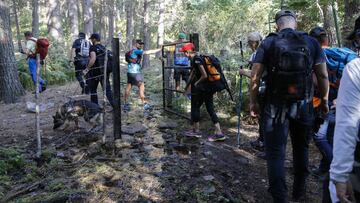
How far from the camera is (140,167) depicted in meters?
5.28

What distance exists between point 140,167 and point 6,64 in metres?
6.93

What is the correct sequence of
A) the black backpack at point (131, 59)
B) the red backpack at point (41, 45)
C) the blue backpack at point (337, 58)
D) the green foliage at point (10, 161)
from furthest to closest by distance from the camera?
the red backpack at point (41, 45), the black backpack at point (131, 59), the green foliage at point (10, 161), the blue backpack at point (337, 58)

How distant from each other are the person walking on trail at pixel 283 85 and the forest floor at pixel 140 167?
993 millimetres

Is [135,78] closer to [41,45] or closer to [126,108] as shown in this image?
[126,108]

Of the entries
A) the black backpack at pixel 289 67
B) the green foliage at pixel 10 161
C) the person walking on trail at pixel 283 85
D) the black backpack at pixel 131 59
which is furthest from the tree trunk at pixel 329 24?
the green foliage at pixel 10 161

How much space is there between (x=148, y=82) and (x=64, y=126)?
7085mm

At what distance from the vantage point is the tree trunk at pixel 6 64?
10.2 m

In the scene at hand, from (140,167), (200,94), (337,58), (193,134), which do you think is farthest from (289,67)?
(193,134)

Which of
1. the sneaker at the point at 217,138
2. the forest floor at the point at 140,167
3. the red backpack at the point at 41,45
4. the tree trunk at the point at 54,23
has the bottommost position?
the forest floor at the point at 140,167

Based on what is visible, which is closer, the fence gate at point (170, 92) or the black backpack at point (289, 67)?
the black backpack at point (289, 67)

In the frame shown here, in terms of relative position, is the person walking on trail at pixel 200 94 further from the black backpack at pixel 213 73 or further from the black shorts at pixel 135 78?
the black shorts at pixel 135 78

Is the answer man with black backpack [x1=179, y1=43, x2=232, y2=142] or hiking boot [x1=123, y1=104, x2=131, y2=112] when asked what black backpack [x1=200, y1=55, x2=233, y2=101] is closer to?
man with black backpack [x1=179, y1=43, x2=232, y2=142]

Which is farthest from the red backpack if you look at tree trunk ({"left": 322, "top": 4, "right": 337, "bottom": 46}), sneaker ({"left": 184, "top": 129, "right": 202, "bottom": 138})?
tree trunk ({"left": 322, "top": 4, "right": 337, "bottom": 46})

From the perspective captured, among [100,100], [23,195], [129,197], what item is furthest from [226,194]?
[100,100]
